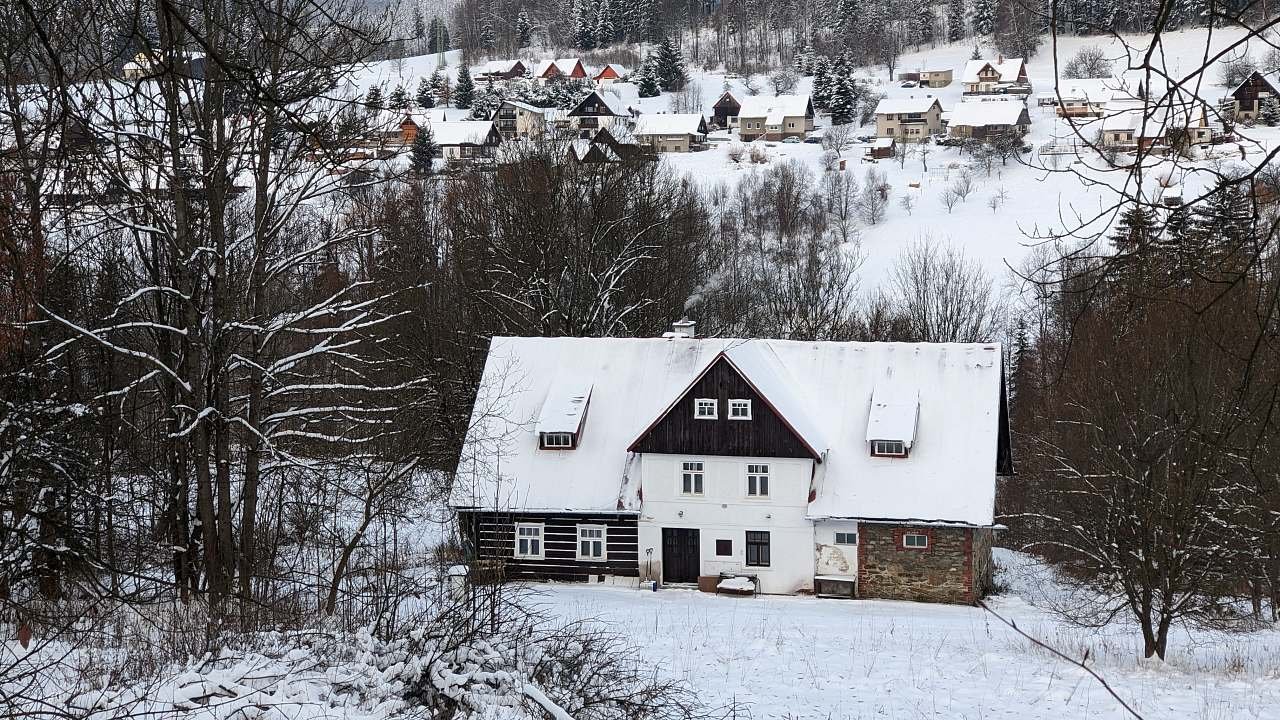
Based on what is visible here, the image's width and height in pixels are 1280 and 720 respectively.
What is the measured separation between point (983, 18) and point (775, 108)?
157ft

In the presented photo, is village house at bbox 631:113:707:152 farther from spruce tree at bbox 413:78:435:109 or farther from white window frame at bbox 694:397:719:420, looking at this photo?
white window frame at bbox 694:397:719:420

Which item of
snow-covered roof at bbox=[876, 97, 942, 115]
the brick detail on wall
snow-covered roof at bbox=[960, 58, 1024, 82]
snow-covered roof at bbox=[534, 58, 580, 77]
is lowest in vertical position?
the brick detail on wall

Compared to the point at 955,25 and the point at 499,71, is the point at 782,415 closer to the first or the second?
the point at 499,71

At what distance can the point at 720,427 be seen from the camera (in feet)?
90.9

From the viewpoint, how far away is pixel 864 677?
15.6 metres

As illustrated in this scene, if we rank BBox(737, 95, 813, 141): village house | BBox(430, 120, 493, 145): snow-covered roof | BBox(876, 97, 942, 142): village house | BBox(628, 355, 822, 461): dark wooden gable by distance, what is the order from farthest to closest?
BBox(737, 95, 813, 141): village house → BBox(876, 97, 942, 142): village house → BBox(430, 120, 493, 145): snow-covered roof → BBox(628, 355, 822, 461): dark wooden gable

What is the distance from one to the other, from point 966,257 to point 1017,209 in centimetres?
1114

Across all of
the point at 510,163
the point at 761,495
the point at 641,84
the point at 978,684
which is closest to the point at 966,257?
the point at 510,163

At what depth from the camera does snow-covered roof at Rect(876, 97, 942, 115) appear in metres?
104

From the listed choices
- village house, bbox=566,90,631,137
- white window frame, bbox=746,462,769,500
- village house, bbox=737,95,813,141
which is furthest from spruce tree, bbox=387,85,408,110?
village house, bbox=737,95,813,141

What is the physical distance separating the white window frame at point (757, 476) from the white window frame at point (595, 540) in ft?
11.2

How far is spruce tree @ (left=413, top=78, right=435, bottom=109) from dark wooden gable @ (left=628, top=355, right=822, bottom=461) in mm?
101500

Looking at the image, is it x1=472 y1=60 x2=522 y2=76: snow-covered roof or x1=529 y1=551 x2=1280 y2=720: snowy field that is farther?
x1=472 y1=60 x2=522 y2=76: snow-covered roof

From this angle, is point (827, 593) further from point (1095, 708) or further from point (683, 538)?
point (1095, 708)
